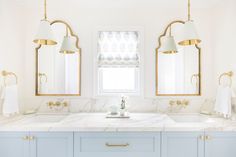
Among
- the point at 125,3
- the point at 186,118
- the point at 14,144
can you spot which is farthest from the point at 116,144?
the point at 125,3

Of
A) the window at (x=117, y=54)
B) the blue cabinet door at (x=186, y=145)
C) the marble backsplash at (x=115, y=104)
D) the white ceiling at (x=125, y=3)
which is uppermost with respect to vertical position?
the white ceiling at (x=125, y=3)

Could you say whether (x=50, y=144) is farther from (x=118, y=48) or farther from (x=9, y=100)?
(x=118, y=48)

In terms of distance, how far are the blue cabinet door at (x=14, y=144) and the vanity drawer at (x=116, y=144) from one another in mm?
500

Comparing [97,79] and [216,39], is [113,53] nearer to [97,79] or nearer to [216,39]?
[97,79]

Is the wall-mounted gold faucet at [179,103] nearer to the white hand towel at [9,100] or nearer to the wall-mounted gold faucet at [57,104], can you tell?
the wall-mounted gold faucet at [57,104]

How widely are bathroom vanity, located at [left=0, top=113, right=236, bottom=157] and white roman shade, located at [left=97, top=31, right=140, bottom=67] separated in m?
0.97

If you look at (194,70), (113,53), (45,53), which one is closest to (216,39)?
(194,70)

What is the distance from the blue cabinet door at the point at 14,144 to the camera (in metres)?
1.79

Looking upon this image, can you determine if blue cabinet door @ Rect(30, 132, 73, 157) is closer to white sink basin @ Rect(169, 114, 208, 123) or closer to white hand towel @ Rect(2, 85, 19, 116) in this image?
white hand towel @ Rect(2, 85, 19, 116)

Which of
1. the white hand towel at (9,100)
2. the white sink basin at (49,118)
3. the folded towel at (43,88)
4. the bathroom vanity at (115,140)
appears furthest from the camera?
the folded towel at (43,88)

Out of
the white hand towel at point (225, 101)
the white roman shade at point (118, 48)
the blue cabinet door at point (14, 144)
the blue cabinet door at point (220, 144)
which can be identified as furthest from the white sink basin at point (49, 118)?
the white hand towel at point (225, 101)

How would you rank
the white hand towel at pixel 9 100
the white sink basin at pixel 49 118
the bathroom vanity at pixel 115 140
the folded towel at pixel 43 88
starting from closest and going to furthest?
the bathroom vanity at pixel 115 140
the white hand towel at pixel 9 100
the white sink basin at pixel 49 118
the folded towel at pixel 43 88

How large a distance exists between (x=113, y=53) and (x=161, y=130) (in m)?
1.21

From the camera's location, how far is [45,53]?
2.48m
